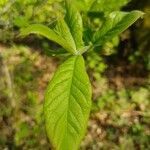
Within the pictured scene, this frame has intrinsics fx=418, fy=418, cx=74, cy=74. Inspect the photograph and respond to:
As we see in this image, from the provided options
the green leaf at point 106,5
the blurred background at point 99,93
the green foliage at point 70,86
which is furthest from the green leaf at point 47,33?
the blurred background at point 99,93

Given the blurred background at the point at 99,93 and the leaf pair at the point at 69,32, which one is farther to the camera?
the blurred background at the point at 99,93

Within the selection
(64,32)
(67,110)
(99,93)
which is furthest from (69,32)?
(99,93)

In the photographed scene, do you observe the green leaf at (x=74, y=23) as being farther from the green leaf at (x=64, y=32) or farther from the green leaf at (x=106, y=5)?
the green leaf at (x=106, y=5)

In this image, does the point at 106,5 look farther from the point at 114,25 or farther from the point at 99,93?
the point at 99,93

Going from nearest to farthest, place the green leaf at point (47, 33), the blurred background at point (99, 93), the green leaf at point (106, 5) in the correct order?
1. the green leaf at point (47, 33)
2. the green leaf at point (106, 5)
3. the blurred background at point (99, 93)

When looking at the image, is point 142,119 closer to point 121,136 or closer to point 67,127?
point 121,136

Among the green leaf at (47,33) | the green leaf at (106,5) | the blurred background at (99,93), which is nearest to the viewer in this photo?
the green leaf at (47,33)
